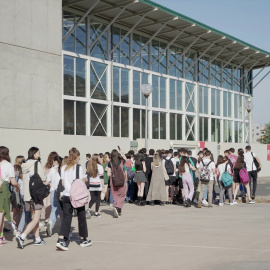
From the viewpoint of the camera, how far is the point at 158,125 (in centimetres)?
3559

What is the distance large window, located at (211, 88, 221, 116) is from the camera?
42031mm

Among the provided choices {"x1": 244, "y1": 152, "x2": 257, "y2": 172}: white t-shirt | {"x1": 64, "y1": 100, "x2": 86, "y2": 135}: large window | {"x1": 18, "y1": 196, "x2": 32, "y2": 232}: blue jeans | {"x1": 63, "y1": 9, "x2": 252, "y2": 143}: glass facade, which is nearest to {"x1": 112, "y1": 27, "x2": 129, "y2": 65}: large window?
{"x1": 63, "y1": 9, "x2": 252, "y2": 143}: glass facade

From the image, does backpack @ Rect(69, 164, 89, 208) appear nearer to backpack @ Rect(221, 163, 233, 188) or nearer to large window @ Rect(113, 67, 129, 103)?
backpack @ Rect(221, 163, 233, 188)

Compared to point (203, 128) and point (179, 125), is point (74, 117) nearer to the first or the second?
point (179, 125)

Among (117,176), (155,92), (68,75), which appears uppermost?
(68,75)

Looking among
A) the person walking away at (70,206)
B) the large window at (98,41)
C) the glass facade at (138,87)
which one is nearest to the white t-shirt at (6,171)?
the person walking away at (70,206)

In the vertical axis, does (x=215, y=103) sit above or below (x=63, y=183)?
above

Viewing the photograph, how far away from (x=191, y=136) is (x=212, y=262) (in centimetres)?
3136

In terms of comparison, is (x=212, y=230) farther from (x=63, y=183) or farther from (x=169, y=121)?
(x=169, y=121)

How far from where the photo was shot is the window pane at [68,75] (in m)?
27.9

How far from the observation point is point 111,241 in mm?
10562

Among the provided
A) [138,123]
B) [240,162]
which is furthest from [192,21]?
[240,162]

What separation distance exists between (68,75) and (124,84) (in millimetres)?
4882

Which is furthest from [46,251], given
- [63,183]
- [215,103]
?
[215,103]
